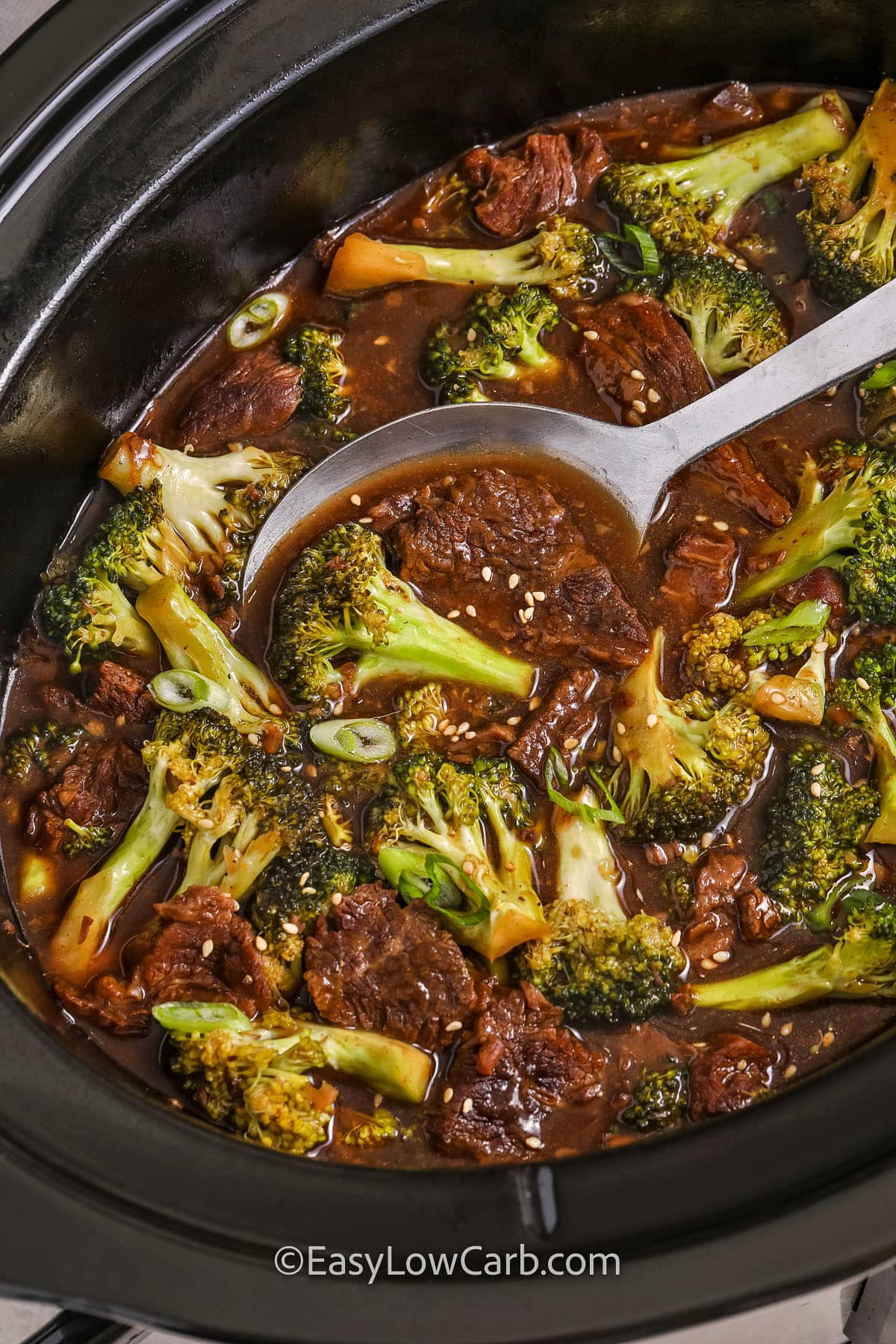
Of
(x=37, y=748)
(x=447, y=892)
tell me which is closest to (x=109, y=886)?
(x=37, y=748)

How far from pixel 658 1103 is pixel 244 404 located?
2.28 m

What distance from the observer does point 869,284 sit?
3.60 metres

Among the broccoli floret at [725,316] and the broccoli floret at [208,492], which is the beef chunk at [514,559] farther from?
the broccoli floret at [725,316]

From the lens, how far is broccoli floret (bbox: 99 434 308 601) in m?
3.39

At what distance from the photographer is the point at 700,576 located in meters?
3.34

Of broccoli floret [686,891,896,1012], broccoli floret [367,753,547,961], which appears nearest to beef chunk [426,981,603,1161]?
broccoli floret [367,753,547,961]

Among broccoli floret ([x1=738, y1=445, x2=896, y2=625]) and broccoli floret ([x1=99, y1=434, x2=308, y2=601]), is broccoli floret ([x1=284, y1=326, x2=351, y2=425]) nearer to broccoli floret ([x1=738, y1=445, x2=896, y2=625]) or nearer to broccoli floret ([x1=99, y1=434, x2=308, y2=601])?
broccoli floret ([x1=99, y1=434, x2=308, y2=601])

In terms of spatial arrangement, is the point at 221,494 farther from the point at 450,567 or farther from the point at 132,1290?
the point at 132,1290

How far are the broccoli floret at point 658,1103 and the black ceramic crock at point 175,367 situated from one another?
0.50 m

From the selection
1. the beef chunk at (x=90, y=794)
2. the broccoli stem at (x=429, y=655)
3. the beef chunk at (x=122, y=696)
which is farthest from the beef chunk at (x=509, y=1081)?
the beef chunk at (x=122, y=696)

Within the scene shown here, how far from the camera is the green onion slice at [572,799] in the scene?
10.1 ft

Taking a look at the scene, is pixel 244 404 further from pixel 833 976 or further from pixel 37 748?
pixel 833 976

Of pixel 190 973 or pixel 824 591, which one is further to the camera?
pixel 824 591

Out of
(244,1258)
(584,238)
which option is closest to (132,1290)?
(244,1258)
